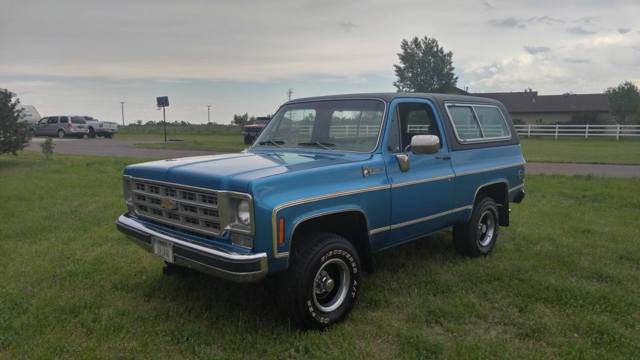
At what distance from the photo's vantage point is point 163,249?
13.4 feet

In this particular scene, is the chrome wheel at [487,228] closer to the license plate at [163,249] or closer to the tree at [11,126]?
the license plate at [163,249]

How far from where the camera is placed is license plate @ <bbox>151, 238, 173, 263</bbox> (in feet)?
13.1

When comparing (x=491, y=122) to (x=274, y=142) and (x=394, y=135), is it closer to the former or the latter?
(x=394, y=135)

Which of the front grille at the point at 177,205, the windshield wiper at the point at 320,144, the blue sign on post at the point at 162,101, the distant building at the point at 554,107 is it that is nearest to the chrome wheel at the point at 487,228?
the windshield wiper at the point at 320,144

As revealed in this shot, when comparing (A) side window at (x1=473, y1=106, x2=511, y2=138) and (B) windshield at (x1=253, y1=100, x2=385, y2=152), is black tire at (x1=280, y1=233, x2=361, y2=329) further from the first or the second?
(A) side window at (x1=473, y1=106, x2=511, y2=138)

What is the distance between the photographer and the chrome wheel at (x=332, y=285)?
411cm

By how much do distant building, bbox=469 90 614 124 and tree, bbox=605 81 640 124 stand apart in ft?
4.74

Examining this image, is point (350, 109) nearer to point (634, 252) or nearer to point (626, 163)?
point (634, 252)

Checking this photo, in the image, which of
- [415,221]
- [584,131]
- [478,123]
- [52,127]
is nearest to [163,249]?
[415,221]

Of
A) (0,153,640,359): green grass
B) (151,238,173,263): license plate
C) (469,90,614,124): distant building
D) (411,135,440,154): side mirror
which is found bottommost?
(0,153,640,359): green grass

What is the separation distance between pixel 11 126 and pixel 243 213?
1447 centimetres

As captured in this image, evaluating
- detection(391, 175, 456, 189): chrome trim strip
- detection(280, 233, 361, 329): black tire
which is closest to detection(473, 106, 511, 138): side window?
detection(391, 175, 456, 189): chrome trim strip

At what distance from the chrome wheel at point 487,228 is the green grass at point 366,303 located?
8.4 inches

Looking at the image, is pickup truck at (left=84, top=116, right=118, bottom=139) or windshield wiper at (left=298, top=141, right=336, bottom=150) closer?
windshield wiper at (left=298, top=141, right=336, bottom=150)
